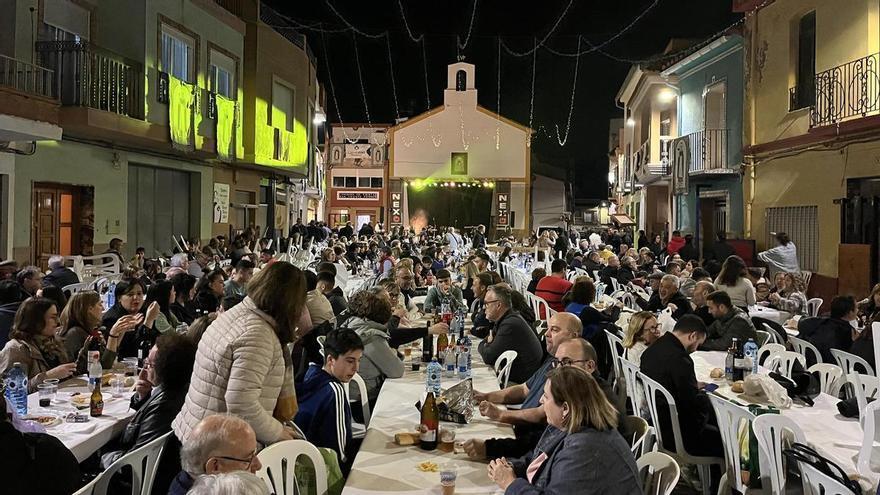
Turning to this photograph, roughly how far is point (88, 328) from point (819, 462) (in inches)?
205

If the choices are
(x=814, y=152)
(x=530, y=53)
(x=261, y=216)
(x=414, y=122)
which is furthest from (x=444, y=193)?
(x=814, y=152)

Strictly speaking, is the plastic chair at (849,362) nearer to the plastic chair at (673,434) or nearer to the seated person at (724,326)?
the seated person at (724,326)

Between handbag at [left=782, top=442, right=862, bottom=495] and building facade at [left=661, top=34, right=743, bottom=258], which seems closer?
handbag at [left=782, top=442, right=862, bottom=495]

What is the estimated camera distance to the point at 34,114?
11242 millimetres

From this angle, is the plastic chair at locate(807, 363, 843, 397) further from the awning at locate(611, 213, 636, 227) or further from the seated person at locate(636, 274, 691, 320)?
the awning at locate(611, 213, 636, 227)

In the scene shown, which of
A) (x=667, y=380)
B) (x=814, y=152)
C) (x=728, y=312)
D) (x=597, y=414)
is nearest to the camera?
(x=597, y=414)

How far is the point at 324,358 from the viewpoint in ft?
15.8

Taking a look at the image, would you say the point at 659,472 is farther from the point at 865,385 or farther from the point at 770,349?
the point at 770,349

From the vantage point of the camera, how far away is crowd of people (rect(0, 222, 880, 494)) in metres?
3.03

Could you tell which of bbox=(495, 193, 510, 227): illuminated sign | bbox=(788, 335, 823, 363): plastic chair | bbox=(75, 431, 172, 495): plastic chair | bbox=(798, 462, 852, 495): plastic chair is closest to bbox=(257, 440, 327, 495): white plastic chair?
bbox=(75, 431, 172, 495): plastic chair

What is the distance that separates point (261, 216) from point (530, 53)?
1152 centimetres

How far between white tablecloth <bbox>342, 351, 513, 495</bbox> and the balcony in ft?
48.1

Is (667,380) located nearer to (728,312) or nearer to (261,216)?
(728,312)

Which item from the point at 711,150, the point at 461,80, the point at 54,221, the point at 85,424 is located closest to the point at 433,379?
the point at 85,424
